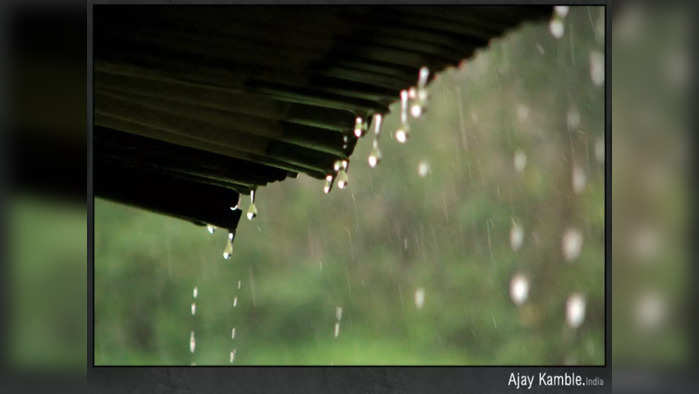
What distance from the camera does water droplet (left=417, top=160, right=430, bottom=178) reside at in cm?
433

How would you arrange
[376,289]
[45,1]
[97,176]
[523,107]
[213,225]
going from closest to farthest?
[97,176] → [45,1] → [213,225] → [376,289] → [523,107]

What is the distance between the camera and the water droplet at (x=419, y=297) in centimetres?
403

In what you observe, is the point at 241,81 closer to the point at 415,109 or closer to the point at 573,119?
the point at 415,109

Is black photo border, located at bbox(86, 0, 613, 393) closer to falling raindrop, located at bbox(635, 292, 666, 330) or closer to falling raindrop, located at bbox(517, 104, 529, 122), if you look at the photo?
falling raindrop, located at bbox(635, 292, 666, 330)

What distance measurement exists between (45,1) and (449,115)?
2534 mm

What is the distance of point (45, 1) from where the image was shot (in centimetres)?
226

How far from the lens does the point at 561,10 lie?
222cm

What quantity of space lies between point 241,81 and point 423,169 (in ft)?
7.25

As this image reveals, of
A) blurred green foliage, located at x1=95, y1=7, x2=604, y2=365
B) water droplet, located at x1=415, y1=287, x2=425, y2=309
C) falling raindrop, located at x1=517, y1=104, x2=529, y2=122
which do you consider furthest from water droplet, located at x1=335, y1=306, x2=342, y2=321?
falling raindrop, located at x1=517, y1=104, x2=529, y2=122

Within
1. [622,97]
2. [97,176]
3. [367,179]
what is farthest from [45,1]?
[367,179]

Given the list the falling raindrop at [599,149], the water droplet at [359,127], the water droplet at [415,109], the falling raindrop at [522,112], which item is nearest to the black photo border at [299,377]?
the falling raindrop at [599,149]

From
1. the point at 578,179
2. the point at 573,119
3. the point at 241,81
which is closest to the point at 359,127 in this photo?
the point at 241,81

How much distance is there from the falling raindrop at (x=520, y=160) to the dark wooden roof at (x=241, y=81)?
165 cm

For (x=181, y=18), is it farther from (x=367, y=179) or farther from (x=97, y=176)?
(x=367, y=179)
